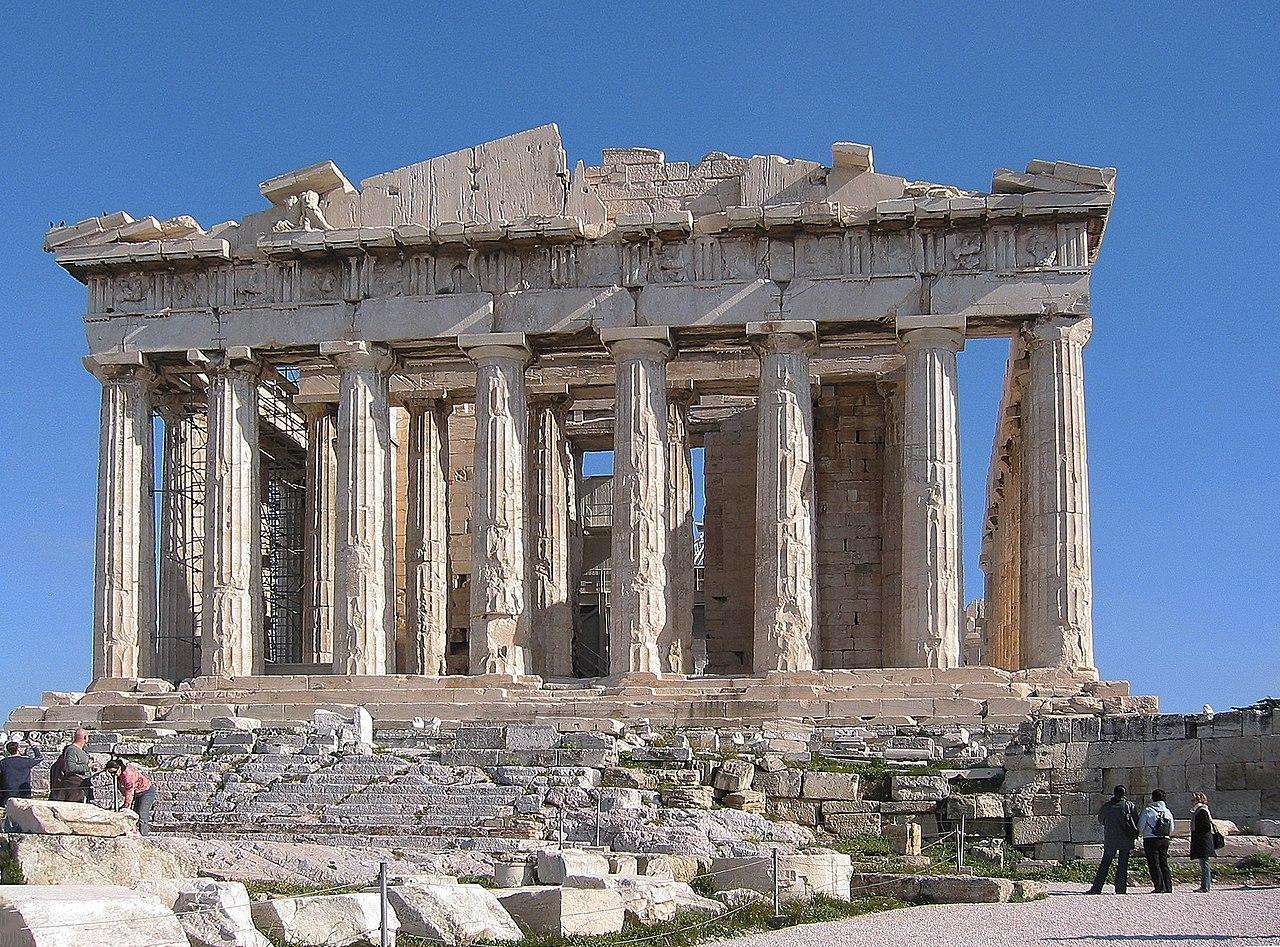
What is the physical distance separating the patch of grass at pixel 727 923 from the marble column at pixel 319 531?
2369 cm

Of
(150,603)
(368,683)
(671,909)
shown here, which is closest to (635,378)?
(368,683)

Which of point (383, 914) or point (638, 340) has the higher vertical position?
point (638, 340)

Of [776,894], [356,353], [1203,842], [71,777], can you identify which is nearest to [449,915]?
[776,894]

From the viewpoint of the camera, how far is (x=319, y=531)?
4097 centimetres

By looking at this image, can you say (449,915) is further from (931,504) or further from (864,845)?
(931,504)

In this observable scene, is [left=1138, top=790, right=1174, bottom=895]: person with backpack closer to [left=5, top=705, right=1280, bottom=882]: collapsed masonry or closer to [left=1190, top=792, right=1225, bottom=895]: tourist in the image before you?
[left=1190, top=792, right=1225, bottom=895]: tourist

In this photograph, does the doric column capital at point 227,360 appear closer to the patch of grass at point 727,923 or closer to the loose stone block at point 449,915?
the patch of grass at point 727,923

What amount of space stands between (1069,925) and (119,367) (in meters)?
25.0

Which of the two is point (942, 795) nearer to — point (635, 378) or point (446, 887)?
point (446, 887)

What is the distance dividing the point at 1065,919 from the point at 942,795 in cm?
664

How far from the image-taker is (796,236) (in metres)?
35.1

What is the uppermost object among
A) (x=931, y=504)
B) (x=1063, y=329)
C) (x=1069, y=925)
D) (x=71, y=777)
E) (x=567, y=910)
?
(x=1063, y=329)

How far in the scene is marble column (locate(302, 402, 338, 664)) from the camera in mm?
40656

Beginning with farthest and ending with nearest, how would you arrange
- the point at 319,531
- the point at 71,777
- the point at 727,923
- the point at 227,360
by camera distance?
the point at 319,531 < the point at 227,360 < the point at 71,777 < the point at 727,923
